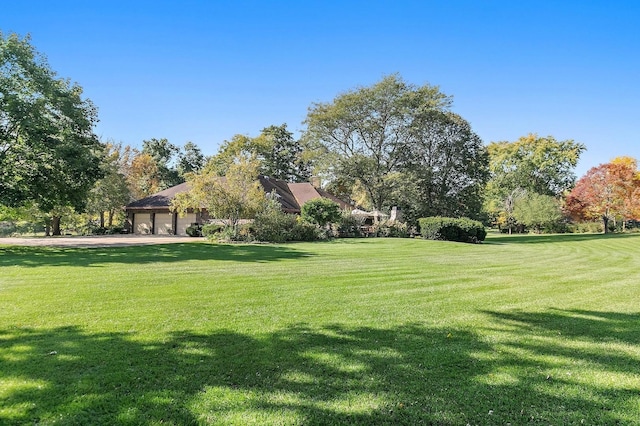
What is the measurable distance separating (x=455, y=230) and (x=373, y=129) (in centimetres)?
1185

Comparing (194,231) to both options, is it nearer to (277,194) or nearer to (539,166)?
(277,194)

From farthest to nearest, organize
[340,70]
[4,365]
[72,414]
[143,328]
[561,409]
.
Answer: [340,70]
[143,328]
[4,365]
[561,409]
[72,414]

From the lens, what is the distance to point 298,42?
14703 millimetres

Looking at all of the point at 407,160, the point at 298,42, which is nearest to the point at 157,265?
the point at 298,42

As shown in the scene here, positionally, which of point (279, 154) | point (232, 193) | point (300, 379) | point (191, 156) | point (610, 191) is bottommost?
point (300, 379)

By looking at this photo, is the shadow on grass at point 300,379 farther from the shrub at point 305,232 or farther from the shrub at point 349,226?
the shrub at point 349,226

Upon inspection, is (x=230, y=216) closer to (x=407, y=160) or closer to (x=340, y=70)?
(x=340, y=70)

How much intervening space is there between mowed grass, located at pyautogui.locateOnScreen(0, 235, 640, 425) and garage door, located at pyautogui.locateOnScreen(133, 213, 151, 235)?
26.0m

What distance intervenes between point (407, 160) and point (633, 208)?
2271cm

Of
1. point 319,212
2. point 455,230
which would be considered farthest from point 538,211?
point 319,212

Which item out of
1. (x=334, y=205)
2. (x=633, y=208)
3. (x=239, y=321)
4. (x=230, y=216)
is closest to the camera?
(x=239, y=321)

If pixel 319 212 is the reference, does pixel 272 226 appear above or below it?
below

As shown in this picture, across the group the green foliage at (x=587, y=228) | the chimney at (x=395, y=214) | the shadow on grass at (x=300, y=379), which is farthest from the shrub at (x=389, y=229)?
the green foliage at (x=587, y=228)

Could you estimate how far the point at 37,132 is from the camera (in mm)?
15234
